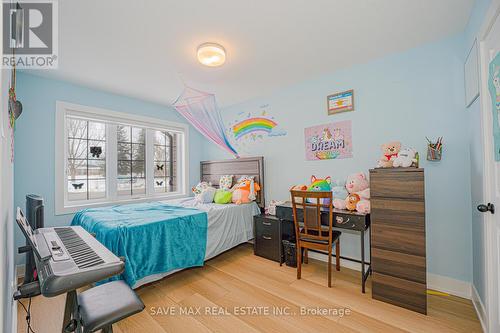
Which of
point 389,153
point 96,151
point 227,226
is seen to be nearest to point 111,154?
point 96,151

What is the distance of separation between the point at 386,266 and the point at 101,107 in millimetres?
4197

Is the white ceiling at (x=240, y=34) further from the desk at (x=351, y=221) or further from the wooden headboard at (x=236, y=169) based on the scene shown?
the desk at (x=351, y=221)

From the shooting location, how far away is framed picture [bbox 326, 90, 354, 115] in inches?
109

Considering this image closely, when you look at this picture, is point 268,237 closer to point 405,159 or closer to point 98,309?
point 405,159

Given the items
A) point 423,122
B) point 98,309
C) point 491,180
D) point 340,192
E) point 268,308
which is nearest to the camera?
point 98,309

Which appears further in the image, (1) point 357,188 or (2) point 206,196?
(2) point 206,196

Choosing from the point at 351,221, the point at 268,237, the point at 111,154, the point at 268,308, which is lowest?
the point at 268,308

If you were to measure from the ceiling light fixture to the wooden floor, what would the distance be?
94.6 inches

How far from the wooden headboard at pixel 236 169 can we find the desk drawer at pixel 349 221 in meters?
1.40

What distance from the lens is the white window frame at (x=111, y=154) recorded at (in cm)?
296

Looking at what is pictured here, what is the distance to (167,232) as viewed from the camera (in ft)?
7.72

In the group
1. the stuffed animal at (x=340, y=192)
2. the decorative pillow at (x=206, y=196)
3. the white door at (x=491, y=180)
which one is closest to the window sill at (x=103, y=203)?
the decorative pillow at (x=206, y=196)

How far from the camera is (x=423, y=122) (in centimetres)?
230

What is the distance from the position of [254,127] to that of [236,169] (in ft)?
2.63
